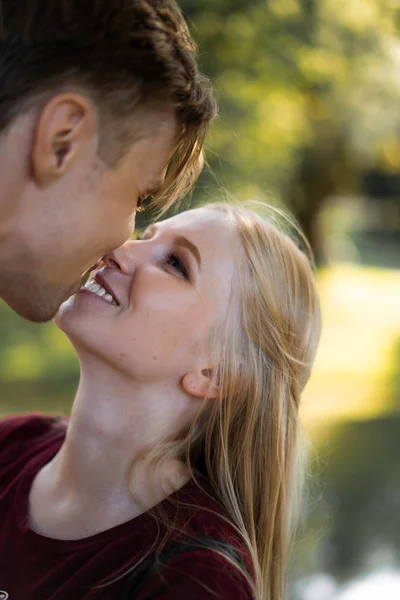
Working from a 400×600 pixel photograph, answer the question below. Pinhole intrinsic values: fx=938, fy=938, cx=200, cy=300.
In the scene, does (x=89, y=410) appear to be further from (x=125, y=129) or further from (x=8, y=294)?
(x=125, y=129)

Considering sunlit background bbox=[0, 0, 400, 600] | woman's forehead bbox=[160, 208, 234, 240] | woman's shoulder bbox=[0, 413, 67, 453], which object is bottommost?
sunlit background bbox=[0, 0, 400, 600]

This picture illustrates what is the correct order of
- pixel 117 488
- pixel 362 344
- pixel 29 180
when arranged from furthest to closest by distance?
1. pixel 362 344
2. pixel 117 488
3. pixel 29 180

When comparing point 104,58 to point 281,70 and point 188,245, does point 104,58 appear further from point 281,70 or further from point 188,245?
point 281,70

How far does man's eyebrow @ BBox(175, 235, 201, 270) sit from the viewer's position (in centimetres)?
191

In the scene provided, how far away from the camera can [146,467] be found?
1821 millimetres

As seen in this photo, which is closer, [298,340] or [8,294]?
[8,294]

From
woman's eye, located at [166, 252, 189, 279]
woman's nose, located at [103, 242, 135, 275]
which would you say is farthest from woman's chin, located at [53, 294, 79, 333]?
woman's eye, located at [166, 252, 189, 279]

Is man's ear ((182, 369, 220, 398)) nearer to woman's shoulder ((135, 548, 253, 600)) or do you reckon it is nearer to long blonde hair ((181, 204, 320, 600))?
long blonde hair ((181, 204, 320, 600))

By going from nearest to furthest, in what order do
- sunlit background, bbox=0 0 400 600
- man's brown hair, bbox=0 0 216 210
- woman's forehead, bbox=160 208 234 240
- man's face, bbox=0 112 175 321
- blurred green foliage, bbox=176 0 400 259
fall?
man's brown hair, bbox=0 0 216 210
man's face, bbox=0 112 175 321
woman's forehead, bbox=160 208 234 240
sunlit background, bbox=0 0 400 600
blurred green foliage, bbox=176 0 400 259

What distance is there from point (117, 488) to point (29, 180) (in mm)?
677

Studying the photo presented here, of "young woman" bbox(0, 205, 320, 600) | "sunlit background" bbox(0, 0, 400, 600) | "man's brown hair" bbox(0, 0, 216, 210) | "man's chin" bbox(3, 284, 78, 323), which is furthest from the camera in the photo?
"sunlit background" bbox(0, 0, 400, 600)

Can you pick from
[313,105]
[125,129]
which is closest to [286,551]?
[125,129]

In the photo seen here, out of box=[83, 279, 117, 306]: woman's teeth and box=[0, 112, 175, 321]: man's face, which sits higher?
box=[0, 112, 175, 321]: man's face

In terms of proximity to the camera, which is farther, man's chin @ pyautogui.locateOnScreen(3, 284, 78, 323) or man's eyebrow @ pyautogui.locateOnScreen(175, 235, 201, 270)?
man's eyebrow @ pyautogui.locateOnScreen(175, 235, 201, 270)
